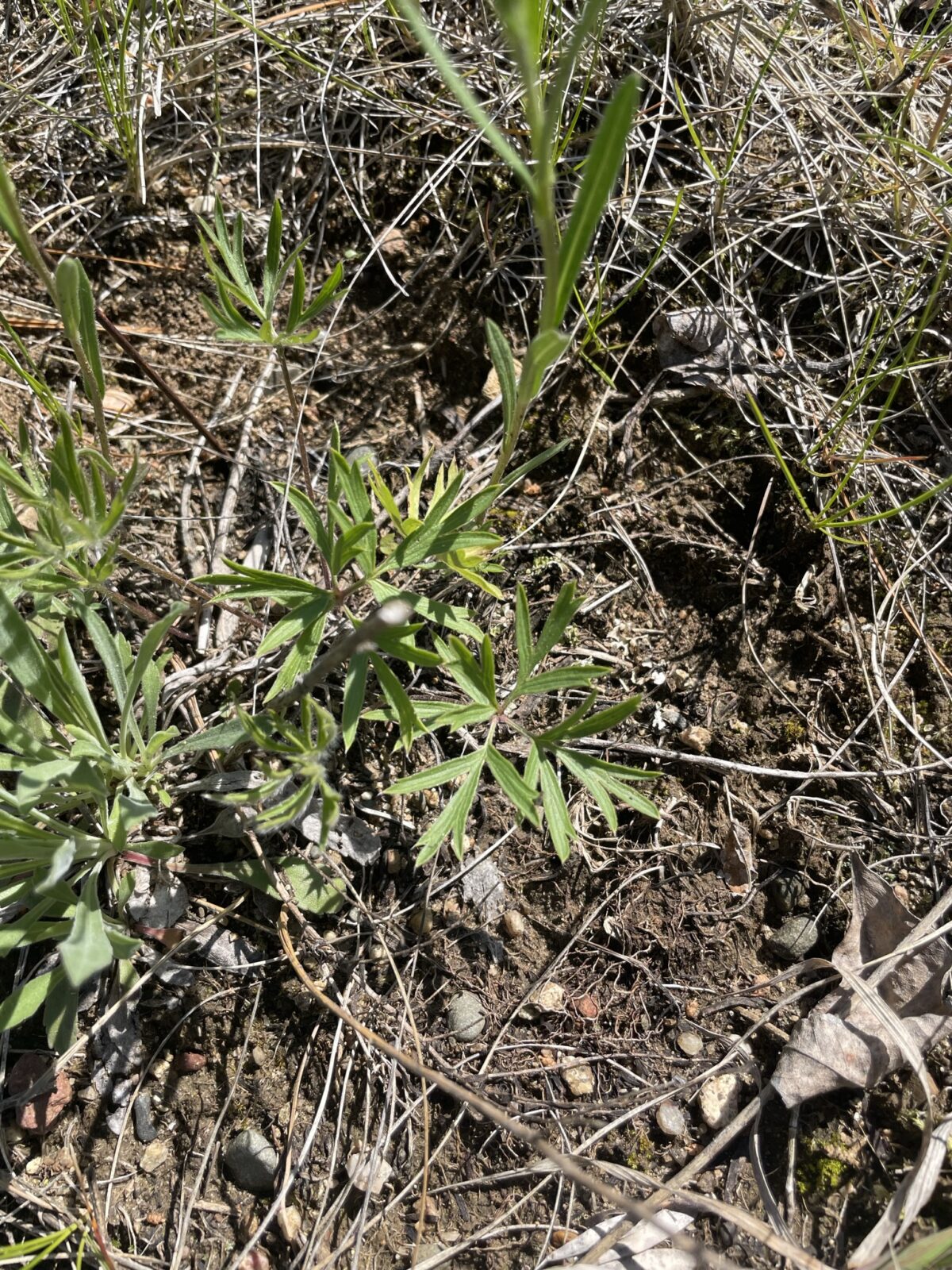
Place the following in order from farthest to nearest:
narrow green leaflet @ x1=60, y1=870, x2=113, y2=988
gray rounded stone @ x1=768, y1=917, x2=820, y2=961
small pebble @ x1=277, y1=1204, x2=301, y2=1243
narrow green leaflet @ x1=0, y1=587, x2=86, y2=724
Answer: gray rounded stone @ x1=768, y1=917, x2=820, y2=961
small pebble @ x1=277, y1=1204, x2=301, y2=1243
narrow green leaflet @ x1=0, y1=587, x2=86, y2=724
narrow green leaflet @ x1=60, y1=870, x2=113, y2=988

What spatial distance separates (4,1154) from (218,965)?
59 centimetres

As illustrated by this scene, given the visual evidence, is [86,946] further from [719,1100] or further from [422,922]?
[719,1100]

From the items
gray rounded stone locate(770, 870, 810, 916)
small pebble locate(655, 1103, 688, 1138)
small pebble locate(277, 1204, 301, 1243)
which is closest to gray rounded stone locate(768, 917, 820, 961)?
gray rounded stone locate(770, 870, 810, 916)

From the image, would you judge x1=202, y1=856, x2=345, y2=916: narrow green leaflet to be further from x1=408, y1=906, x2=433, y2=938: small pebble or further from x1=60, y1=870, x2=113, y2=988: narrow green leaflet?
x1=60, y1=870, x2=113, y2=988: narrow green leaflet

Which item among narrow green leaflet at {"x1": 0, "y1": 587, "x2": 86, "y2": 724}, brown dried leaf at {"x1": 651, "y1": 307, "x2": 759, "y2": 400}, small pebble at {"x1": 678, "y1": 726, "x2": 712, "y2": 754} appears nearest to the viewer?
narrow green leaflet at {"x1": 0, "y1": 587, "x2": 86, "y2": 724}

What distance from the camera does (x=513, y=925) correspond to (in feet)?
7.09

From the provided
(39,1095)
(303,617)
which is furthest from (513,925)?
(39,1095)

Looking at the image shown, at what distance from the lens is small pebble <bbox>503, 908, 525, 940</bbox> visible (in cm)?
216

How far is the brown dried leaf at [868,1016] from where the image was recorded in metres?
1.97

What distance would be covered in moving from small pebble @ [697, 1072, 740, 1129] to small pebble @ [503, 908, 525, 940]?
0.54 m

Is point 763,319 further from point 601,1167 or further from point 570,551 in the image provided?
point 601,1167

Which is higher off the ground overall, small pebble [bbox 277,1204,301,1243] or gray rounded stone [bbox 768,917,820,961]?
gray rounded stone [bbox 768,917,820,961]

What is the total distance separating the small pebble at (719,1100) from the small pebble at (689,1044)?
2.5 inches

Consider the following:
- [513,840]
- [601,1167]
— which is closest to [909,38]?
[513,840]
